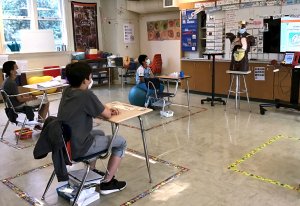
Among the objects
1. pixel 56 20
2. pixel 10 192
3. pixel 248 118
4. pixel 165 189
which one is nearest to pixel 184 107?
pixel 248 118

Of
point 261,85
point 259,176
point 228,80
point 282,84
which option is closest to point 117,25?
point 228,80

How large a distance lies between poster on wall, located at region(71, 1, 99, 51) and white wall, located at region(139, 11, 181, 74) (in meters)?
1.57

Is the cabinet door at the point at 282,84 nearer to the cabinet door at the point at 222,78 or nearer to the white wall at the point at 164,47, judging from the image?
the cabinet door at the point at 222,78

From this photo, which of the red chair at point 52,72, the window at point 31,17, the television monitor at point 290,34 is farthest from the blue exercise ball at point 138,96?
the window at point 31,17

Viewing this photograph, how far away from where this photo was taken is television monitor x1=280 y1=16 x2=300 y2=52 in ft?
17.7

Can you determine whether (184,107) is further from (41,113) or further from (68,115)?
(68,115)

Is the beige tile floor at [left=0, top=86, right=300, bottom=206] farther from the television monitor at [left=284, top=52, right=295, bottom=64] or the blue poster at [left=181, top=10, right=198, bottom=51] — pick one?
the blue poster at [left=181, top=10, right=198, bottom=51]

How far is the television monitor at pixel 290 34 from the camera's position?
5.41 m

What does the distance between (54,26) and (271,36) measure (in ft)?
20.0

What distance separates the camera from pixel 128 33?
31.4 ft

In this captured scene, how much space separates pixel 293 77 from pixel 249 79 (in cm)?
122

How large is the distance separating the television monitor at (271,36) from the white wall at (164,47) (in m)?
3.16

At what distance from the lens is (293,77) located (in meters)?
5.39

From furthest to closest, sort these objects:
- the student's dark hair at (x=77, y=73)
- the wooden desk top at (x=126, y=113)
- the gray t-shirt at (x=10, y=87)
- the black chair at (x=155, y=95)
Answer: the black chair at (x=155, y=95), the gray t-shirt at (x=10, y=87), the wooden desk top at (x=126, y=113), the student's dark hair at (x=77, y=73)
